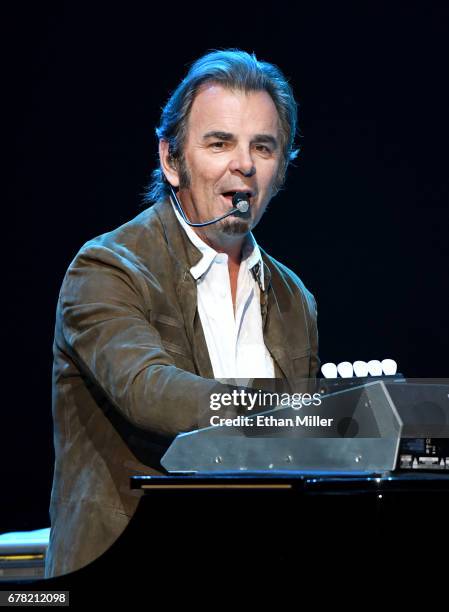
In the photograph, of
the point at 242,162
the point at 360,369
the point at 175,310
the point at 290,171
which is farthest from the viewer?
the point at 290,171

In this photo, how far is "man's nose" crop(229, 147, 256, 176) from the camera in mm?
2469

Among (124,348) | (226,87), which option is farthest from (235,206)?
(124,348)

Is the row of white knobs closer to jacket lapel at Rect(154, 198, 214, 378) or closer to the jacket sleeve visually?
the jacket sleeve

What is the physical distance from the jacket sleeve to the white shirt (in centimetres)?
25

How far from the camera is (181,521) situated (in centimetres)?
143

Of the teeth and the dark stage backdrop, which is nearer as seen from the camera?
the teeth

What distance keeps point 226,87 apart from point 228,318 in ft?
1.91

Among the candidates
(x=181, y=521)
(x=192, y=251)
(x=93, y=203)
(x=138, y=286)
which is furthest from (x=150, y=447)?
(x=93, y=203)

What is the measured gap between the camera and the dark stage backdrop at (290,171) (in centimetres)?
351

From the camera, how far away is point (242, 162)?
2.47 metres

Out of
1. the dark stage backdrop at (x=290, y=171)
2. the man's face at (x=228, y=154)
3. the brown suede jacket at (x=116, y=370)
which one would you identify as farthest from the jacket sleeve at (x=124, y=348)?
the dark stage backdrop at (x=290, y=171)

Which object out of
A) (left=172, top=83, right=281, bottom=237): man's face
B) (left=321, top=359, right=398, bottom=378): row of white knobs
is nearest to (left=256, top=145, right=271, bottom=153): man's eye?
(left=172, top=83, right=281, bottom=237): man's face

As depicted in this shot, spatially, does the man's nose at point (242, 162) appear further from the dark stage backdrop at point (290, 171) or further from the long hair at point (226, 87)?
the dark stage backdrop at point (290, 171)

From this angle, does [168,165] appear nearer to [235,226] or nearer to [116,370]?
[235,226]
